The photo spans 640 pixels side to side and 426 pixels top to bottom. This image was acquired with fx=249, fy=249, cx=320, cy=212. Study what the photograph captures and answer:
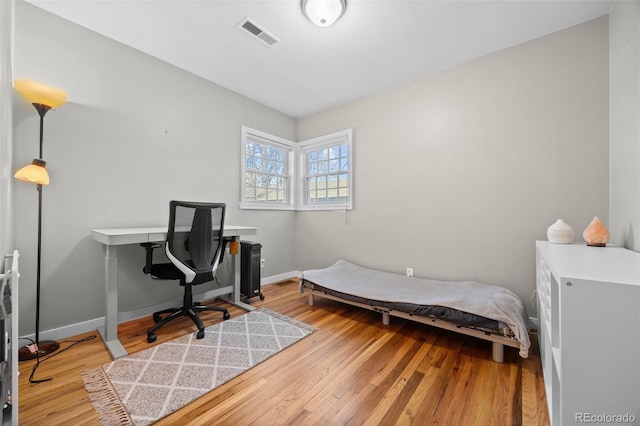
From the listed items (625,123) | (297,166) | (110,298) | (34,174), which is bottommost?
(110,298)

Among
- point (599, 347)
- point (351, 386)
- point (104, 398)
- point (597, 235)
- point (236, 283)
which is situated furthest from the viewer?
point (236, 283)

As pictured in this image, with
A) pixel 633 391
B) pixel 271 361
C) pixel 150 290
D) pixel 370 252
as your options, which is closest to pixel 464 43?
pixel 370 252

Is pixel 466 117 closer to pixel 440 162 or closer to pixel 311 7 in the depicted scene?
pixel 440 162

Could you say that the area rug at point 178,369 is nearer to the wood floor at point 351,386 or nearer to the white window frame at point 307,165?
the wood floor at point 351,386

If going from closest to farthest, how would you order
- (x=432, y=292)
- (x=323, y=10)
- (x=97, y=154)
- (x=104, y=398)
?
1. (x=104, y=398)
2. (x=323, y=10)
3. (x=97, y=154)
4. (x=432, y=292)

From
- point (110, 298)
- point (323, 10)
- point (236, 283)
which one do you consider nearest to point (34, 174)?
point (110, 298)

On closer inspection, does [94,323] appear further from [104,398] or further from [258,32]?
[258,32]

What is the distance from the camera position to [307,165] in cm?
414

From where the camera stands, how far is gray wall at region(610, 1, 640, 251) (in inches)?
58.2

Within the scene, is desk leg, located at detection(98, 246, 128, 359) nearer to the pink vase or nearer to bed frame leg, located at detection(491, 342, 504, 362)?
bed frame leg, located at detection(491, 342, 504, 362)

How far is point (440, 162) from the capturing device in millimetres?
2805

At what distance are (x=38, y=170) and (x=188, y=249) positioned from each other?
1106 millimetres

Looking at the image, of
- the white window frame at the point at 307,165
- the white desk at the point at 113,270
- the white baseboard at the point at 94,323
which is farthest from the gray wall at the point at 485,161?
the white desk at the point at 113,270

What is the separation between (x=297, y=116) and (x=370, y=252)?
2491mm
